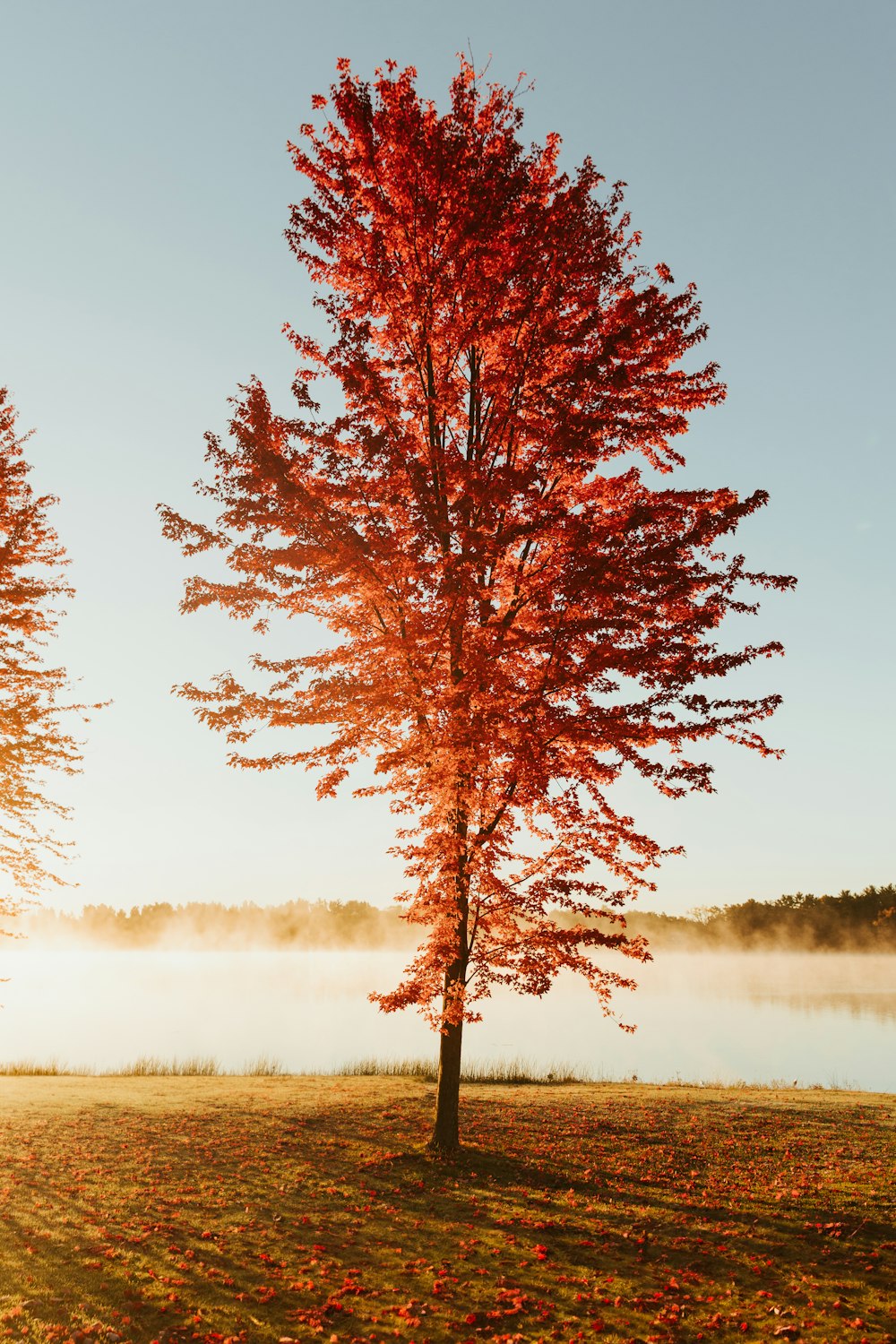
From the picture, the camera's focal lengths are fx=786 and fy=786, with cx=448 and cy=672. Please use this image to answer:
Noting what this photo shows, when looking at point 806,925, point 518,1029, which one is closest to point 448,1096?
point 518,1029

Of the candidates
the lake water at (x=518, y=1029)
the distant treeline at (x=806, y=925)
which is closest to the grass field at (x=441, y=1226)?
the lake water at (x=518, y=1029)

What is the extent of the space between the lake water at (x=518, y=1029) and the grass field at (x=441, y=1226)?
35.1 feet

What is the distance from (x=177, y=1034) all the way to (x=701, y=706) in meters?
36.8

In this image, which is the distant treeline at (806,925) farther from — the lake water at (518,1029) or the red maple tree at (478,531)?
the red maple tree at (478,531)

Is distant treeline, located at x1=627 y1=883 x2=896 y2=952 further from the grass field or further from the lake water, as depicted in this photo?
the grass field

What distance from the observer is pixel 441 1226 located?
29.1 ft

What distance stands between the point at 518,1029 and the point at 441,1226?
33125 millimetres

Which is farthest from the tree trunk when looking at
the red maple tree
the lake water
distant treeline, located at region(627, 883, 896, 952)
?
distant treeline, located at region(627, 883, 896, 952)

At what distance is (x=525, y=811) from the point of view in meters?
11.8

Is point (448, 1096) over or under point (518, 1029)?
over

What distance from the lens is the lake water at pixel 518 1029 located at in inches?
1145

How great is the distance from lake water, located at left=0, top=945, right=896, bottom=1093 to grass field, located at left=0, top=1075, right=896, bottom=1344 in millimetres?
10691

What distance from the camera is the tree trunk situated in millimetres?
11781

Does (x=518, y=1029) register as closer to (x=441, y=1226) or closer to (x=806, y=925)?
(x=441, y=1226)
